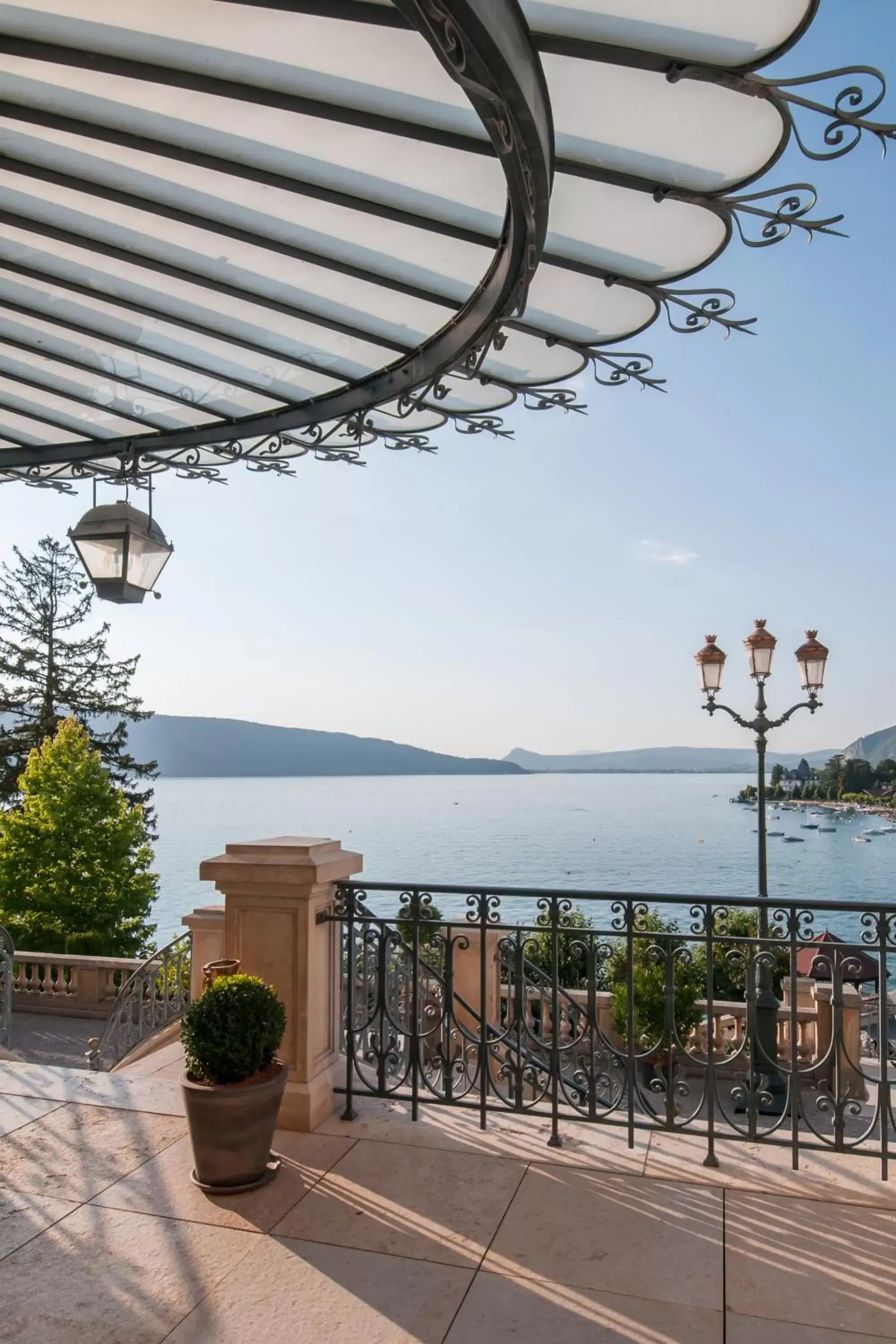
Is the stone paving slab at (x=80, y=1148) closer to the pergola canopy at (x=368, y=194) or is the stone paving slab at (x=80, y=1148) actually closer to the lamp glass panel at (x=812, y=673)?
the pergola canopy at (x=368, y=194)

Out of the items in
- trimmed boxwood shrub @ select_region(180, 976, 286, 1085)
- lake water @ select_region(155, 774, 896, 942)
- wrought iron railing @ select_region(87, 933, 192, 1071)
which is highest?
trimmed boxwood shrub @ select_region(180, 976, 286, 1085)

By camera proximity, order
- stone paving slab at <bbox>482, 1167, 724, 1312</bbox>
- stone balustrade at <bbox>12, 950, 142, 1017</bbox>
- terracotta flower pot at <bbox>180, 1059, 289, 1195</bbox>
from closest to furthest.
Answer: stone paving slab at <bbox>482, 1167, 724, 1312</bbox> → terracotta flower pot at <bbox>180, 1059, 289, 1195</bbox> → stone balustrade at <bbox>12, 950, 142, 1017</bbox>

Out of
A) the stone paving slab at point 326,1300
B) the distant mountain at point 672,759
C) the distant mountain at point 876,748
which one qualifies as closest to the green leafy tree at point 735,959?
the stone paving slab at point 326,1300

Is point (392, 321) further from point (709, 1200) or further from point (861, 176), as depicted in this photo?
point (709, 1200)

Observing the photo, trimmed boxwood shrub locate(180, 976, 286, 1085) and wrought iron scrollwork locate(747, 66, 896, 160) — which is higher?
wrought iron scrollwork locate(747, 66, 896, 160)

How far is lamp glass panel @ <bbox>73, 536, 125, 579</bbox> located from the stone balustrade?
37.6 feet

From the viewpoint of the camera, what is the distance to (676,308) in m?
3.79

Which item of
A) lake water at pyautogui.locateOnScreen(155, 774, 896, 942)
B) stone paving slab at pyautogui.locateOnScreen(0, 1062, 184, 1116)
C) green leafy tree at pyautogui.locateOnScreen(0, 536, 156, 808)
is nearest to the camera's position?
stone paving slab at pyautogui.locateOnScreen(0, 1062, 184, 1116)

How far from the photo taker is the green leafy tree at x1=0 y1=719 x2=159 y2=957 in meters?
21.0

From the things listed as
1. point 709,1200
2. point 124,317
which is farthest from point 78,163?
point 709,1200

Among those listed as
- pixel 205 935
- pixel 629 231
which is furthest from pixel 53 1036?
pixel 629 231

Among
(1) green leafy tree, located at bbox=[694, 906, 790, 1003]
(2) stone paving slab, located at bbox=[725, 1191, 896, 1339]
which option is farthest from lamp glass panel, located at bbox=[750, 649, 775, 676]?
(2) stone paving slab, located at bbox=[725, 1191, 896, 1339]

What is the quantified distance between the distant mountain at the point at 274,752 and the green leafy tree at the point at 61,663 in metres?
33.8

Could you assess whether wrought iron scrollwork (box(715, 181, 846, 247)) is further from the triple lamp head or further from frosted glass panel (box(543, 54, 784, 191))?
the triple lamp head
